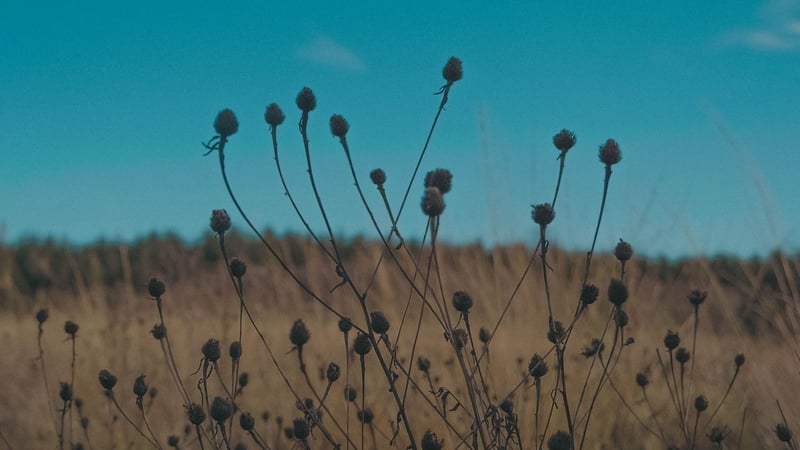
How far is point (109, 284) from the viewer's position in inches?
560

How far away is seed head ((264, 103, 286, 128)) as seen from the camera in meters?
1.57

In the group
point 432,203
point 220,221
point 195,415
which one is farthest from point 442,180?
point 195,415

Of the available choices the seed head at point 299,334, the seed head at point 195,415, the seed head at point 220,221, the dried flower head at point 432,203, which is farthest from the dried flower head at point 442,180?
the seed head at point 195,415

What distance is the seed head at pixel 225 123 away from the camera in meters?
1.42

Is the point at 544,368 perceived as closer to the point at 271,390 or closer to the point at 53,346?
the point at 271,390

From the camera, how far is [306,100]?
1.60m

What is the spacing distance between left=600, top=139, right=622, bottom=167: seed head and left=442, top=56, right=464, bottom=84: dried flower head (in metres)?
0.33

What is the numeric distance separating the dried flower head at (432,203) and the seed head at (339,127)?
1.28 feet

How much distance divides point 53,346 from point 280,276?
10.6 feet

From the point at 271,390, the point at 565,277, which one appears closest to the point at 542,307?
the point at 565,277

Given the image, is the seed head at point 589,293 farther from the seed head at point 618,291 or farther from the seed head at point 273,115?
the seed head at point 273,115

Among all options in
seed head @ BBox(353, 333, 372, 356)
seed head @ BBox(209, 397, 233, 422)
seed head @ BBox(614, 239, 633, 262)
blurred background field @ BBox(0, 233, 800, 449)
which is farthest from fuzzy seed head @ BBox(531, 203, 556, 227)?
seed head @ BBox(209, 397, 233, 422)

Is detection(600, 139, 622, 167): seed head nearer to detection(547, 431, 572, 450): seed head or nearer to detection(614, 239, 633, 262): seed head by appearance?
detection(614, 239, 633, 262): seed head

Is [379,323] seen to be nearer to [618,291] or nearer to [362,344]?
[362,344]
